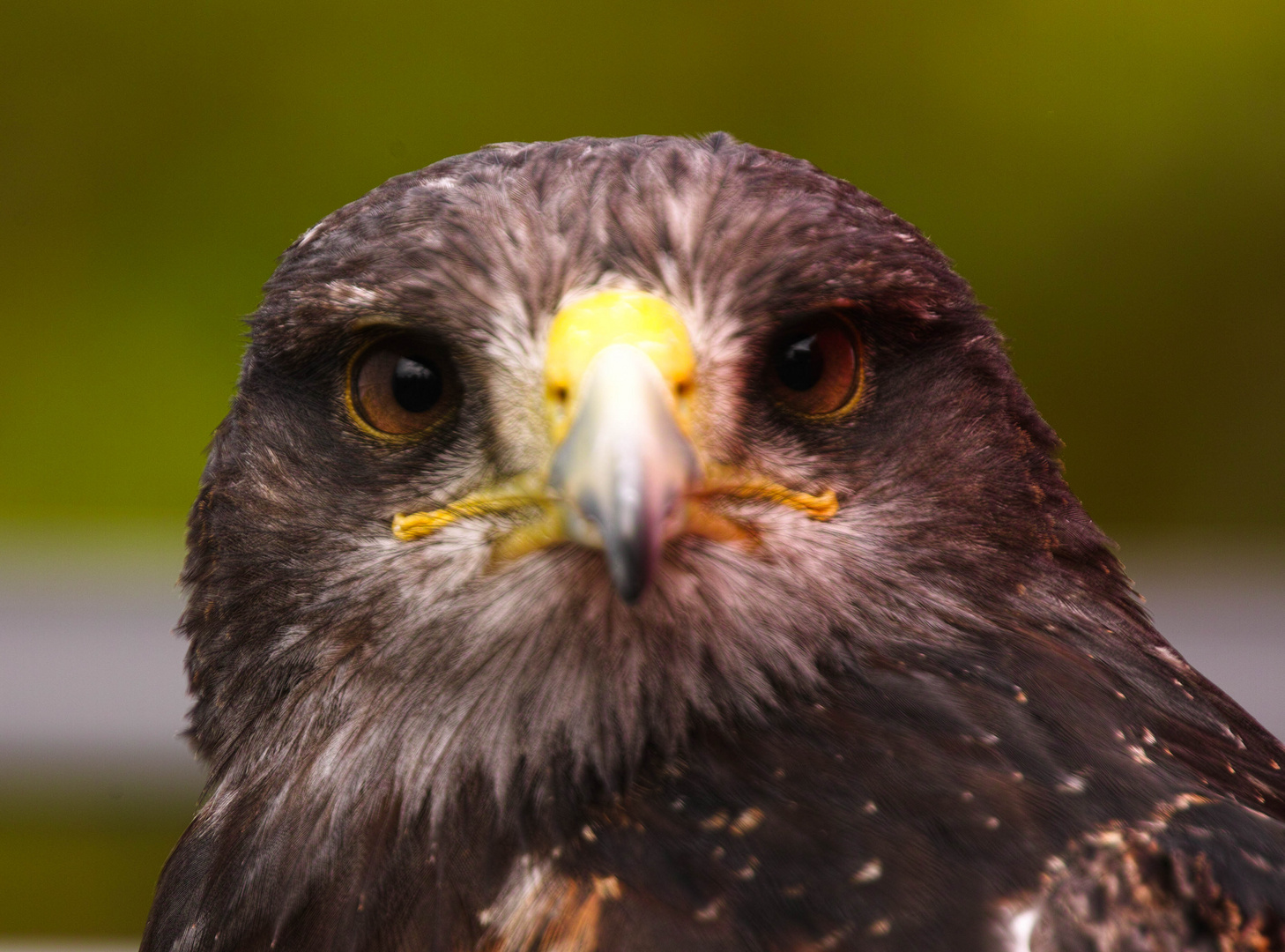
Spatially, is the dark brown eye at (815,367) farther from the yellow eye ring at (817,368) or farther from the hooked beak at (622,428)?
the hooked beak at (622,428)

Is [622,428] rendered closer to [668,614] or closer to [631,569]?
[631,569]

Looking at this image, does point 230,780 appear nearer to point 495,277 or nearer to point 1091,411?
point 495,277

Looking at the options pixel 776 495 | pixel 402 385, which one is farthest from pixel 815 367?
pixel 402 385

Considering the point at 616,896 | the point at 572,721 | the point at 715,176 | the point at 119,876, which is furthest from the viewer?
the point at 119,876

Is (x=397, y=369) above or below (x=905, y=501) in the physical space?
above

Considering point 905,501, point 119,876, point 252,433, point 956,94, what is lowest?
point 119,876

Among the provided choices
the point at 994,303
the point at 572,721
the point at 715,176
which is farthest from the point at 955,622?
the point at 994,303

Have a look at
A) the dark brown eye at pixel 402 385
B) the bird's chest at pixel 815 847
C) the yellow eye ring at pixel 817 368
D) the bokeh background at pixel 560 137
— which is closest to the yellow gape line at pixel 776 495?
the yellow eye ring at pixel 817 368

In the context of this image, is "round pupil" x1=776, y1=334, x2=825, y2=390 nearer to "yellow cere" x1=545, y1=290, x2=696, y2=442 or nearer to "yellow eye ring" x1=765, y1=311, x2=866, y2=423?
"yellow eye ring" x1=765, y1=311, x2=866, y2=423
